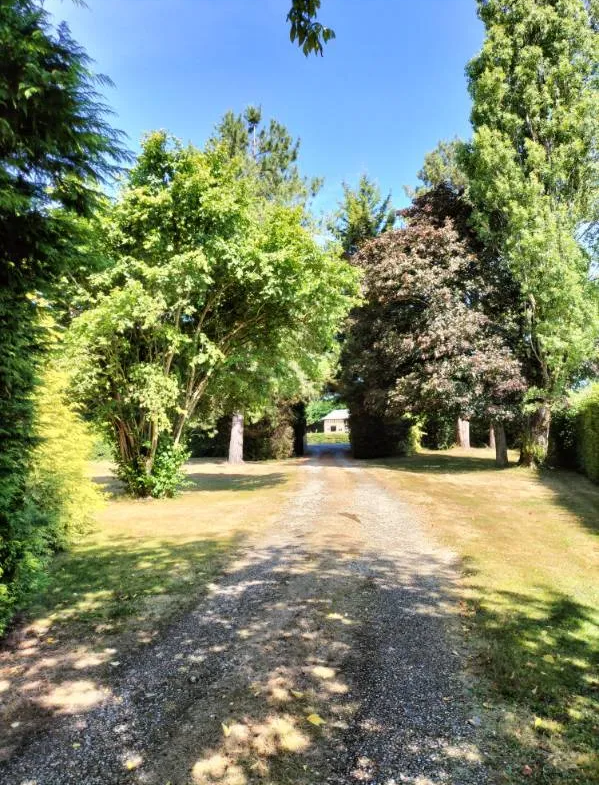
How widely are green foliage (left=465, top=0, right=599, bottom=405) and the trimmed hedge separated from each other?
1.02 m

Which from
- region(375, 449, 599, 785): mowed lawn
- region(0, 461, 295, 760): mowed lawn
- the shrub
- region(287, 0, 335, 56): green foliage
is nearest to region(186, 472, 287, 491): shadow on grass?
region(0, 461, 295, 760): mowed lawn

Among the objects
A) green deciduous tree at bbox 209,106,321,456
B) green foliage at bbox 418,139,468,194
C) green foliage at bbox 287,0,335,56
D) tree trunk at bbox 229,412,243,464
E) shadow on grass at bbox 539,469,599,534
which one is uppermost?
green foliage at bbox 418,139,468,194

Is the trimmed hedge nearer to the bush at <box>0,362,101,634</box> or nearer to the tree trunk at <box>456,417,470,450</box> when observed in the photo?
the tree trunk at <box>456,417,470,450</box>

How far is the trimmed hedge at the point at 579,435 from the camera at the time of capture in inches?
609

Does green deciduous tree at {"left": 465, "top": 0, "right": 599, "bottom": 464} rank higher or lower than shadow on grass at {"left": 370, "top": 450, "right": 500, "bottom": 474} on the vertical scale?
higher

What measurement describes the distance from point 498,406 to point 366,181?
1774cm

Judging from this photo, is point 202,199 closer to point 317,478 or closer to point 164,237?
point 164,237

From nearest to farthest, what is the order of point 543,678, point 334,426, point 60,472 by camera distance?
point 543,678 < point 60,472 < point 334,426

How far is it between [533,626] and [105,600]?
477 cm

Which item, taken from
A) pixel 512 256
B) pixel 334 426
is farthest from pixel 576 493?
pixel 334 426

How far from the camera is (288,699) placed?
3.58 metres

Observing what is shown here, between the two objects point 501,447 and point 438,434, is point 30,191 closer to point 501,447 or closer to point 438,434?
point 501,447

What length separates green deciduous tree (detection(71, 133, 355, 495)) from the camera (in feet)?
36.6

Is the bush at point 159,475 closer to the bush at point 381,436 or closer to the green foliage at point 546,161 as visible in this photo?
the green foliage at point 546,161
